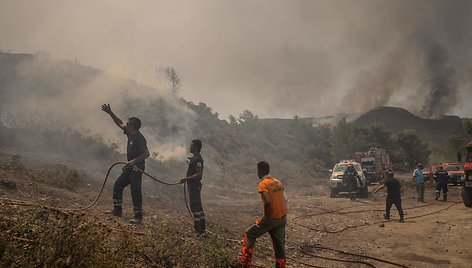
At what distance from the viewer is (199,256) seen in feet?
17.5

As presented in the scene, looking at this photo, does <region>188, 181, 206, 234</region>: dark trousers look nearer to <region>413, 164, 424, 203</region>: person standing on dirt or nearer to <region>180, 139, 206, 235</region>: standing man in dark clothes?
<region>180, 139, 206, 235</region>: standing man in dark clothes

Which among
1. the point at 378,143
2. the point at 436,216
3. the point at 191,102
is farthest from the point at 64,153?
the point at 378,143

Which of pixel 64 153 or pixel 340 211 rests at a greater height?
pixel 64 153

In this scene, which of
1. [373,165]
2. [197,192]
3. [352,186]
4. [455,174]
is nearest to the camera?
[197,192]

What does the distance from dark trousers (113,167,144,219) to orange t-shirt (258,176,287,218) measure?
2765 mm

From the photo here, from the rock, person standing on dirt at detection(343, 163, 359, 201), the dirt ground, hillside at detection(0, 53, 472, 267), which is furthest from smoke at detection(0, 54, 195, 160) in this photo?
the rock

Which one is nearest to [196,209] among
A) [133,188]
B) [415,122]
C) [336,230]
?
[133,188]

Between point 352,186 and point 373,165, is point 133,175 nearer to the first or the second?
point 352,186

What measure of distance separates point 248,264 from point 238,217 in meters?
5.66

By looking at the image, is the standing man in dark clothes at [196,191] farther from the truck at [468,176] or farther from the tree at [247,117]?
the tree at [247,117]

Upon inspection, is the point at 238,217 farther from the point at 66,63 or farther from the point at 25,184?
the point at 66,63

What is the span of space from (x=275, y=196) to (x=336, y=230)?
Answer: 618cm

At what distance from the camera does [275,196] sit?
5312mm

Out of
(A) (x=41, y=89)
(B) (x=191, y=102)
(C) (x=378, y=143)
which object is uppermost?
(B) (x=191, y=102)
